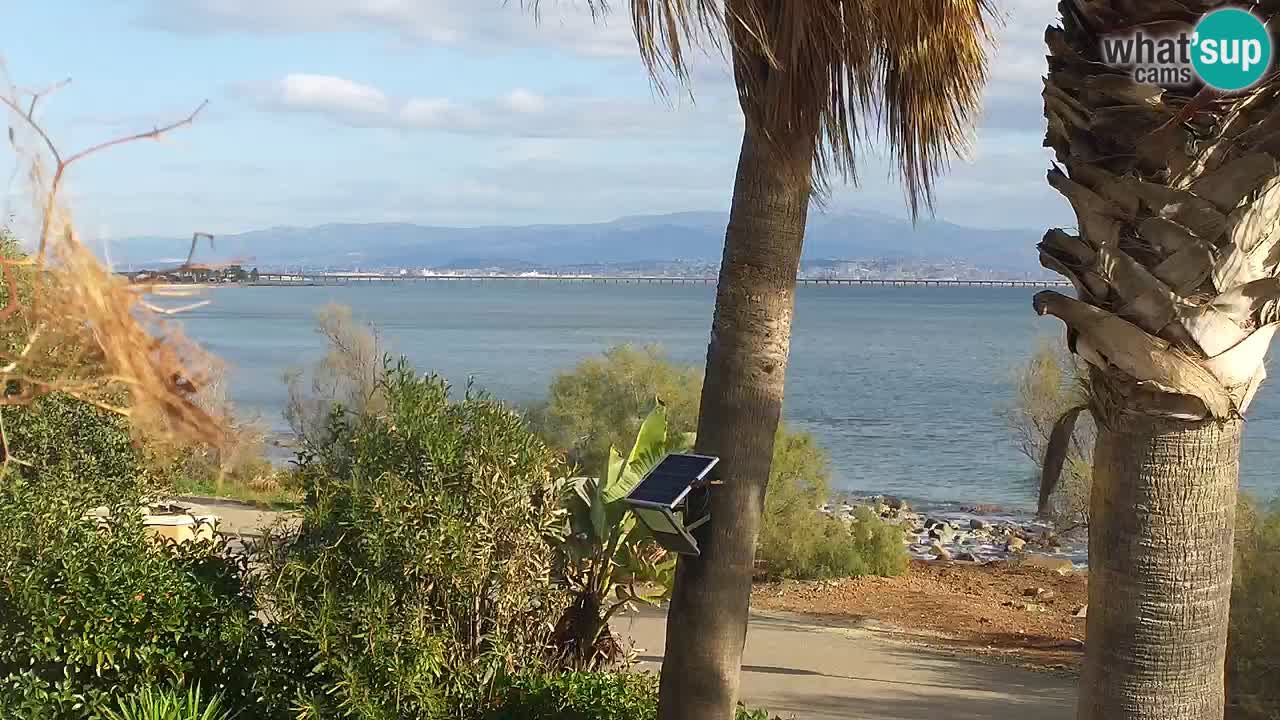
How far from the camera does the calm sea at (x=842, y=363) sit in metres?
33.2

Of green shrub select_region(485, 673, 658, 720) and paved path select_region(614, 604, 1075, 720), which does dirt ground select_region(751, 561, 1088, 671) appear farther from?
green shrub select_region(485, 673, 658, 720)

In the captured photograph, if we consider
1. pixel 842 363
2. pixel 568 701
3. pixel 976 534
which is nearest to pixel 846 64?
pixel 568 701

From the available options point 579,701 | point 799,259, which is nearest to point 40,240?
point 799,259

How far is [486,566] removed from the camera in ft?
21.6

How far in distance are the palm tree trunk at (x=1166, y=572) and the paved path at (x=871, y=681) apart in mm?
5051

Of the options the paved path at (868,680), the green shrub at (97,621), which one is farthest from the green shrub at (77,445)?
the green shrub at (97,621)

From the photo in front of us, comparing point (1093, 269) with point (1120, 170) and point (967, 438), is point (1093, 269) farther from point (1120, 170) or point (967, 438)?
point (967, 438)

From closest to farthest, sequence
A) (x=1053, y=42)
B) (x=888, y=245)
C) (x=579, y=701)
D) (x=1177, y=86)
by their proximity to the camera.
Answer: (x=1177, y=86), (x=1053, y=42), (x=579, y=701), (x=888, y=245)

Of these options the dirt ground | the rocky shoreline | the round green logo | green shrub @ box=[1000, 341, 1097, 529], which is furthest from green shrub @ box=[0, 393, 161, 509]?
green shrub @ box=[1000, 341, 1097, 529]

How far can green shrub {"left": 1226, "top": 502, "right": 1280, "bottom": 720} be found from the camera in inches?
353

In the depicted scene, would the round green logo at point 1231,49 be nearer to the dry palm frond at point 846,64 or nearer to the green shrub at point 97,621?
the dry palm frond at point 846,64

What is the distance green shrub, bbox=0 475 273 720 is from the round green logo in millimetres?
5188

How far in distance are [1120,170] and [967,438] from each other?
4464cm

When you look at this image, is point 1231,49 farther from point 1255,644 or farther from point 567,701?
point 1255,644
